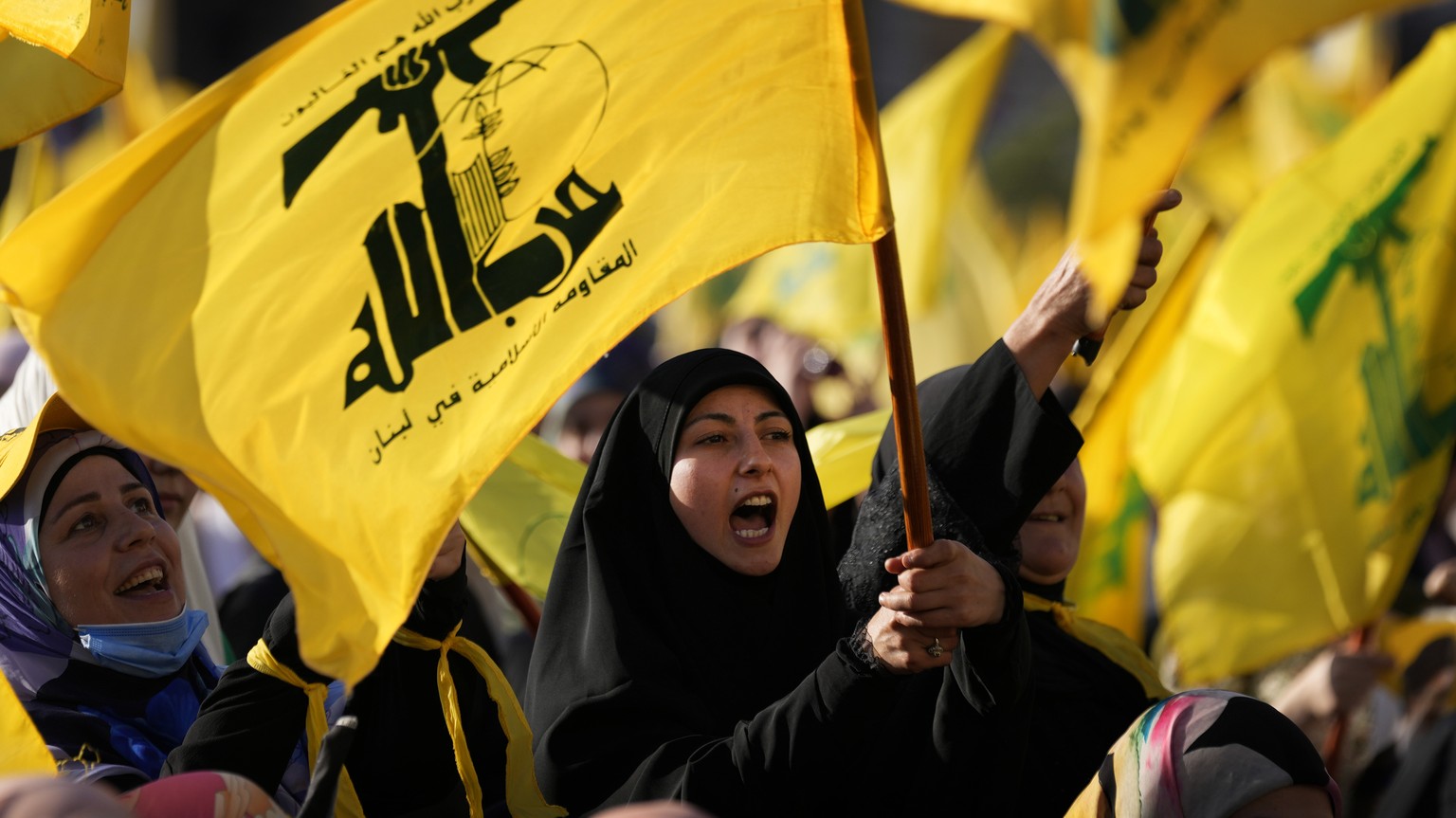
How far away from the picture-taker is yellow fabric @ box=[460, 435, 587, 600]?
4285 mm

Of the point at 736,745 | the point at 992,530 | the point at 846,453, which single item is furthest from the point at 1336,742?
the point at 736,745

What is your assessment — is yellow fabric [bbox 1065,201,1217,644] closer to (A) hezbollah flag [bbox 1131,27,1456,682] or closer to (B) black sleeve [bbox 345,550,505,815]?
(A) hezbollah flag [bbox 1131,27,1456,682]

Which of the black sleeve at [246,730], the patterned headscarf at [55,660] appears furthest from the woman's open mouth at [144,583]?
the black sleeve at [246,730]

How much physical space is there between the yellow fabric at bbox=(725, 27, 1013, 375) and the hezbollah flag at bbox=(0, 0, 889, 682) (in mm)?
3286

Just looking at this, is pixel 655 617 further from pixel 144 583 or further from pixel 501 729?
pixel 144 583

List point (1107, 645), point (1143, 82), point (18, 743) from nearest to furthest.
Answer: point (18, 743) < point (1143, 82) < point (1107, 645)

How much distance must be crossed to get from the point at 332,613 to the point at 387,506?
7.0 inches

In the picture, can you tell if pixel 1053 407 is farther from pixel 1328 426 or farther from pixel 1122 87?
pixel 1328 426

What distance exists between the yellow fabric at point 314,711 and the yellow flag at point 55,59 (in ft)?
3.31

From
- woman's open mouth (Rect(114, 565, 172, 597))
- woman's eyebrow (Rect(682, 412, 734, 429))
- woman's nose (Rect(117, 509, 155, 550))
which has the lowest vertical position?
woman's eyebrow (Rect(682, 412, 734, 429))

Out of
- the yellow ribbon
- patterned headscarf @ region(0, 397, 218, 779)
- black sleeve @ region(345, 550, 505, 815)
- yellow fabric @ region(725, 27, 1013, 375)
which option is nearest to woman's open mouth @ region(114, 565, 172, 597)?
patterned headscarf @ region(0, 397, 218, 779)

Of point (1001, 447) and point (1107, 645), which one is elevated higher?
point (1001, 447)

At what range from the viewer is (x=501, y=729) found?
306 cm

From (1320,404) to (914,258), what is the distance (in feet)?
6.18
